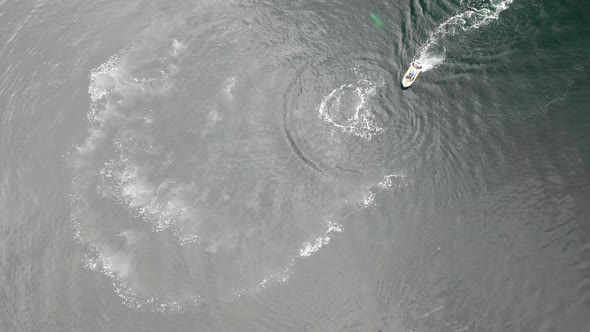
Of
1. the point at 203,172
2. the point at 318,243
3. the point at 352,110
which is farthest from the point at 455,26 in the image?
the point at 203,172

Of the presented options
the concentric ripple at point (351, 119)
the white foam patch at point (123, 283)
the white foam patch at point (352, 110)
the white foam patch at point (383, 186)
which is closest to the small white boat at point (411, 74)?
the concentric ripple at point (351, 119)

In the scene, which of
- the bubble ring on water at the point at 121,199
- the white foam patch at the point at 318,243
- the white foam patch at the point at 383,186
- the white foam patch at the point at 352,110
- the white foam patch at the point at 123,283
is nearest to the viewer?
the white foam patch at the point at 123,283

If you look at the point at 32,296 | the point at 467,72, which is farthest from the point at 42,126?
the point at 467,72

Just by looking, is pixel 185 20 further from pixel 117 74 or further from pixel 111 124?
pixel 111 124

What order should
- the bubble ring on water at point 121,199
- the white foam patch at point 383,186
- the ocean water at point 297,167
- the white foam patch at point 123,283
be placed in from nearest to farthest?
the ocean water at point 297,167 → the white foam patch at point 123,283 → the bubble ring on water at point 121,199 → the white foam patch at point 383,186

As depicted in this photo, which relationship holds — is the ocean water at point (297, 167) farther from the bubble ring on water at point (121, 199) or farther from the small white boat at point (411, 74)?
the small white boat at point (411, 74)

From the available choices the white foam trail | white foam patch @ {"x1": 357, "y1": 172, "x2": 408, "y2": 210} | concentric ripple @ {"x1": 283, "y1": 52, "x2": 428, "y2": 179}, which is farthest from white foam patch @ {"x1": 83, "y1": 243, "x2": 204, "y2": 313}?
the white foam trail

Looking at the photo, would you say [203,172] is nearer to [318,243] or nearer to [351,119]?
[318,243]
